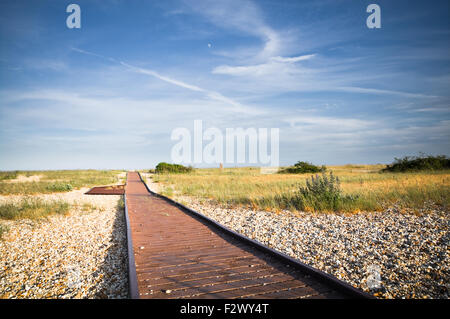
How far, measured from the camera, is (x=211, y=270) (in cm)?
400

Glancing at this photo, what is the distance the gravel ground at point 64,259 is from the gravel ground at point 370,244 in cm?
317

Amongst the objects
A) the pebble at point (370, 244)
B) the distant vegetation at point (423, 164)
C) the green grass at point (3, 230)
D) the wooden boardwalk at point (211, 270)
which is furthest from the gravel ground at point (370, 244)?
the distant vegetation at point (423, 164)

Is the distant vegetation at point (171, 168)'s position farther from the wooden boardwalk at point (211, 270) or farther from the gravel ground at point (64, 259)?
the wooden boardwalk at point (211, 270)

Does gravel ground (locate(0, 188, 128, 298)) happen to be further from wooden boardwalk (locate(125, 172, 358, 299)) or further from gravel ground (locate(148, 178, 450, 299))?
gravel ground (locate(148, 178, 450, 299))

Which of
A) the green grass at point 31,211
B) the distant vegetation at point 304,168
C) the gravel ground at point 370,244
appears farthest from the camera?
the distant vegetation at point 304,168

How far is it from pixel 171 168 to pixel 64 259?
32.3 m

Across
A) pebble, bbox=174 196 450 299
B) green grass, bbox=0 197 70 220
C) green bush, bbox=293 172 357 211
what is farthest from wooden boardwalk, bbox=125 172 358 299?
green grass, bbox=0 197 70 220

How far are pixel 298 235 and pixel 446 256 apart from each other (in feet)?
9.05

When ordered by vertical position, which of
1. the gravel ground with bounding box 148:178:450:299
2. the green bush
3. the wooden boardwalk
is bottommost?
the gravel ground with bounding box 148:178:450:299

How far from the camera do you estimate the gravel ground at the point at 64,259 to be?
3794 mm

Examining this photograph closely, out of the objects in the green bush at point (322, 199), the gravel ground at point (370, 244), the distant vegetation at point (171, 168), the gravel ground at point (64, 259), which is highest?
the distant vegetation at point (171, 168)

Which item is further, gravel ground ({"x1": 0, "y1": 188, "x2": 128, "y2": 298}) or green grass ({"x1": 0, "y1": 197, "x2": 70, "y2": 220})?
green grass ({"x1": 0, "y1": 197, "x2": 70, "y2": 220})

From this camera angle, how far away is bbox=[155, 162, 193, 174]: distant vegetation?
36.4m

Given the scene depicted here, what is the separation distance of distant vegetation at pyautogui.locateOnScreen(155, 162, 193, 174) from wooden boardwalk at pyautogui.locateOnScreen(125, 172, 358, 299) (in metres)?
30.6
